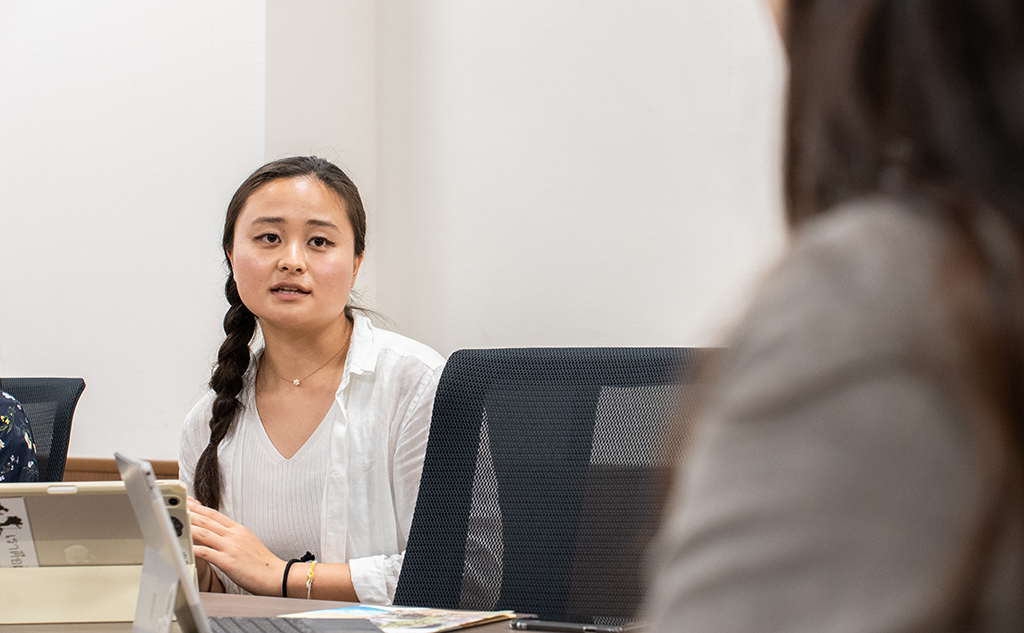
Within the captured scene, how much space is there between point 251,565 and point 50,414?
2.11 ft

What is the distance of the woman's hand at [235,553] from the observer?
145cm

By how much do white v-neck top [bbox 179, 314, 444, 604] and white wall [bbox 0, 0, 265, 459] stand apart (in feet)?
2.76

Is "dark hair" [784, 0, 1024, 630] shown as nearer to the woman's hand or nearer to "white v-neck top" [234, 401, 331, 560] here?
the woman's hand

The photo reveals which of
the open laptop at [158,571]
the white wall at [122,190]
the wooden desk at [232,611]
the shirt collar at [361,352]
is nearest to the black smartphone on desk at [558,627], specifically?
the wooden desk at [232,611]

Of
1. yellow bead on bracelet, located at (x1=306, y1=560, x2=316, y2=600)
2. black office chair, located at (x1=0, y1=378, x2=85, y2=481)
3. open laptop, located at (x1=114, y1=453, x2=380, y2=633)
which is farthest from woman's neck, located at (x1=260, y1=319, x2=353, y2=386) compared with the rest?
open laptop, located at (x1=114, y1=453, x2=380, y2=633)

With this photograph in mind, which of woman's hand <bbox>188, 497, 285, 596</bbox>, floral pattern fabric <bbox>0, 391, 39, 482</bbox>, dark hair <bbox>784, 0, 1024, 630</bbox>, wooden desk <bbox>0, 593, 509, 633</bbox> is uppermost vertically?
dark hair <bbox>784, 0, 1024, 630</bbox>

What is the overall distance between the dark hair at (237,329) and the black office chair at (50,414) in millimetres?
260

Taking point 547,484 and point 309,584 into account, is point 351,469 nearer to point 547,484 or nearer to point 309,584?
point 309,584

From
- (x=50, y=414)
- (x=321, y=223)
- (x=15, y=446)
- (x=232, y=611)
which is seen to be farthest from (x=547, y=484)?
(x=50, y=414)

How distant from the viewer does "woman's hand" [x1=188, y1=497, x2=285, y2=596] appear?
1451mm

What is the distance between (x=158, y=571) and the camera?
787mm

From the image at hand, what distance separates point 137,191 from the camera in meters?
2.65

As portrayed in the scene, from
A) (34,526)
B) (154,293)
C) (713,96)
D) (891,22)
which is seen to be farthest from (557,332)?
(891,22)

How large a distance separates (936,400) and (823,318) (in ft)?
0.13
